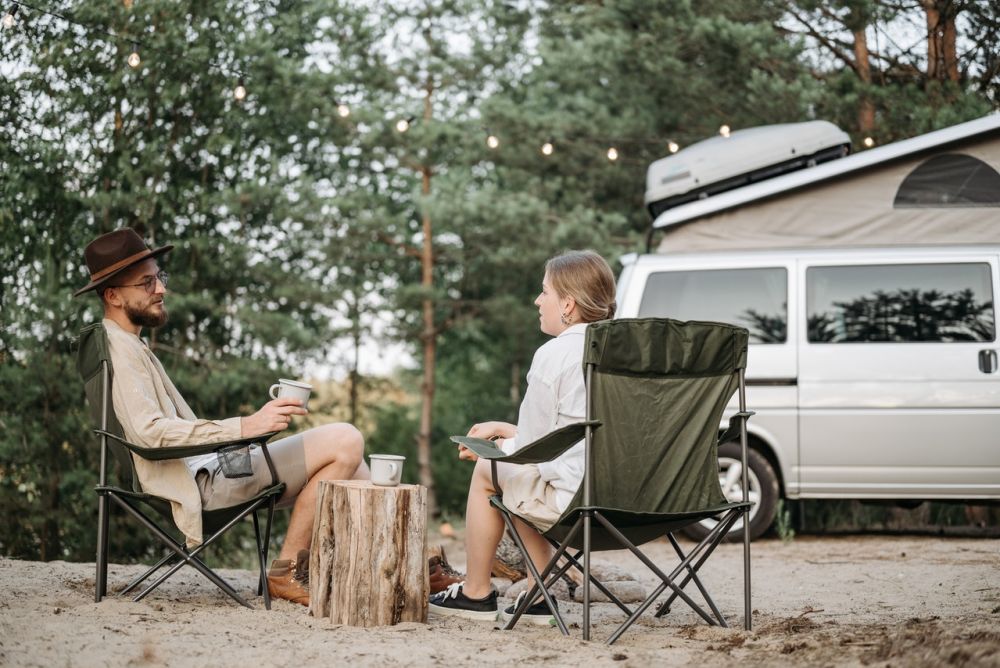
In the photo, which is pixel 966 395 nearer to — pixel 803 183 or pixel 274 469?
pixel 803 183

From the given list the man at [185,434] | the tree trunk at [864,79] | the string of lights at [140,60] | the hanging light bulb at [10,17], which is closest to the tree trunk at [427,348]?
the string of lights at [140,60]

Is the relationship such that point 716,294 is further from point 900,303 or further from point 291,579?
point 291,579

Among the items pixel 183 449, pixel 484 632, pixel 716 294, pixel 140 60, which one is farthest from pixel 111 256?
pixel 140 60

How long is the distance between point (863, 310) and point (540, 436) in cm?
339

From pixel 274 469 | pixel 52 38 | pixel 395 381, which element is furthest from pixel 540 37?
pixel 274 469

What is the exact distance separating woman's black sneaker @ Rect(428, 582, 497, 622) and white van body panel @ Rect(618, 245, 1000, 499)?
286cm

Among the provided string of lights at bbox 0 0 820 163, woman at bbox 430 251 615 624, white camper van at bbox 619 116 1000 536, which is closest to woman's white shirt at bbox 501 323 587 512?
woman at bbox 430 251 615 624

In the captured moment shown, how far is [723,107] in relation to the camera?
9891 millimetres

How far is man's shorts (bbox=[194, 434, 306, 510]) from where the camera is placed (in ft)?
12.0

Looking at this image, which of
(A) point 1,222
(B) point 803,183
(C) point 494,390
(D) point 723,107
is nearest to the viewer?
(B) point 803,183

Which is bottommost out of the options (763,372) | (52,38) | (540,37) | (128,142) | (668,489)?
(668,489)

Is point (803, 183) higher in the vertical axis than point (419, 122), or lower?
lower

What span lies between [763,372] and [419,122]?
207 inches

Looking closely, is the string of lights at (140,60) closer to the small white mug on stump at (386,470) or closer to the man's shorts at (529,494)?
the small white mug on stump at (386,470)
